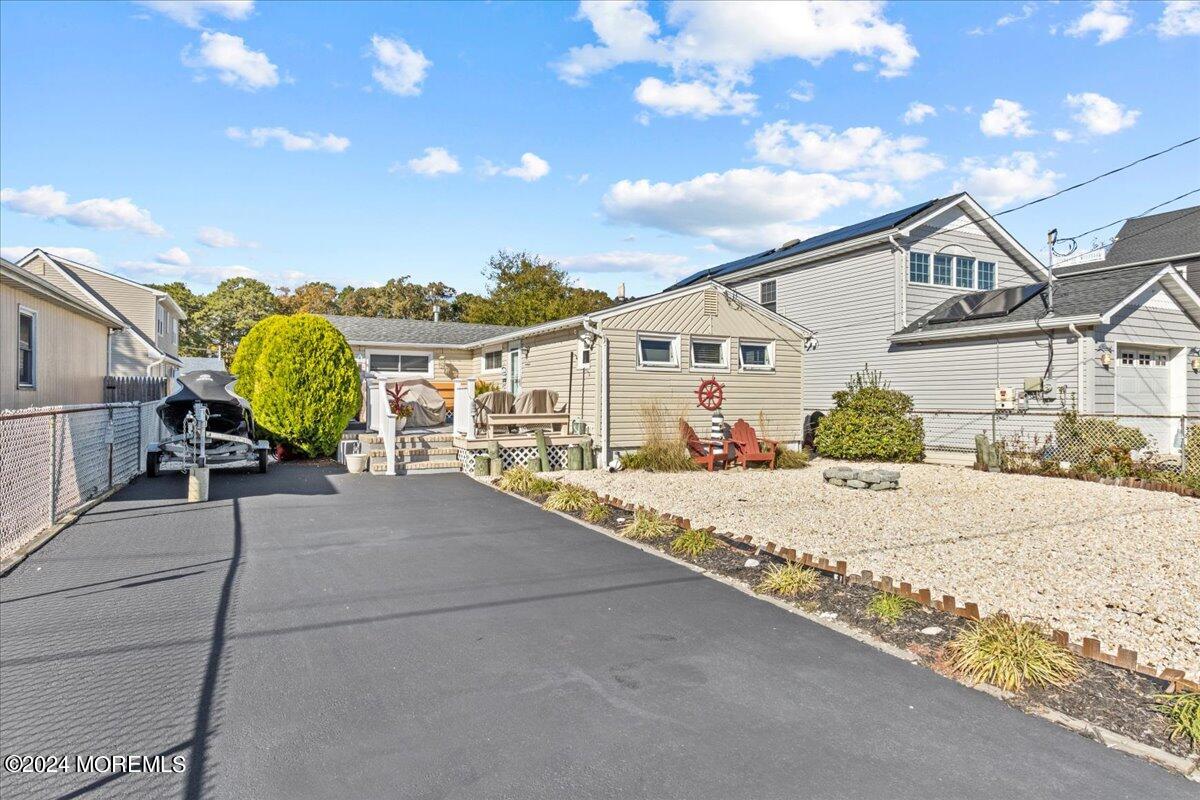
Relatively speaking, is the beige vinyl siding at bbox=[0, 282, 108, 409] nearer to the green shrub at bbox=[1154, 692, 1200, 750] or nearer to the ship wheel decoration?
Result: the ship wheel decoration

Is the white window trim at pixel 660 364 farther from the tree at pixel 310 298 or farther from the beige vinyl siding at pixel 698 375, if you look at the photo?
the tree at pixel 310 298

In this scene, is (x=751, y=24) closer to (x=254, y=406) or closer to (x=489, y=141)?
(x=489, y=141)

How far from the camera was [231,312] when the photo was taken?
48.4 meters

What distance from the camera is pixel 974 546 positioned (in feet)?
23.1

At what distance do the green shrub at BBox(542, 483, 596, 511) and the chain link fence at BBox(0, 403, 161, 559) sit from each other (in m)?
5.71

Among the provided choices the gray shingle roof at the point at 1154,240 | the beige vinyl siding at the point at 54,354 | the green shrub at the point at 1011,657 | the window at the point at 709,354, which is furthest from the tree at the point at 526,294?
the green shrub at the point at 1011,657

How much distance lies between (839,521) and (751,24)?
10.2 metres

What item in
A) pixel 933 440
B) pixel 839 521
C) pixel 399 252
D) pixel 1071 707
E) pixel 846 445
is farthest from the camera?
pixel 399 252

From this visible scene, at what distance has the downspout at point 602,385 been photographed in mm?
13281

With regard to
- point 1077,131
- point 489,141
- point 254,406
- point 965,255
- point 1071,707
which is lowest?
point 1071,707

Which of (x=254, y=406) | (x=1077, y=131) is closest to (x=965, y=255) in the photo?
(x=1077, y=131)

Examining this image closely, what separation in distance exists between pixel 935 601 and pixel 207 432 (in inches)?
458

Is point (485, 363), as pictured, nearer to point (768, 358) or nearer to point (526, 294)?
point (768, 358)

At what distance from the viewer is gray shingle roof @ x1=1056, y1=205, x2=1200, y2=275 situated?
22250 mm
